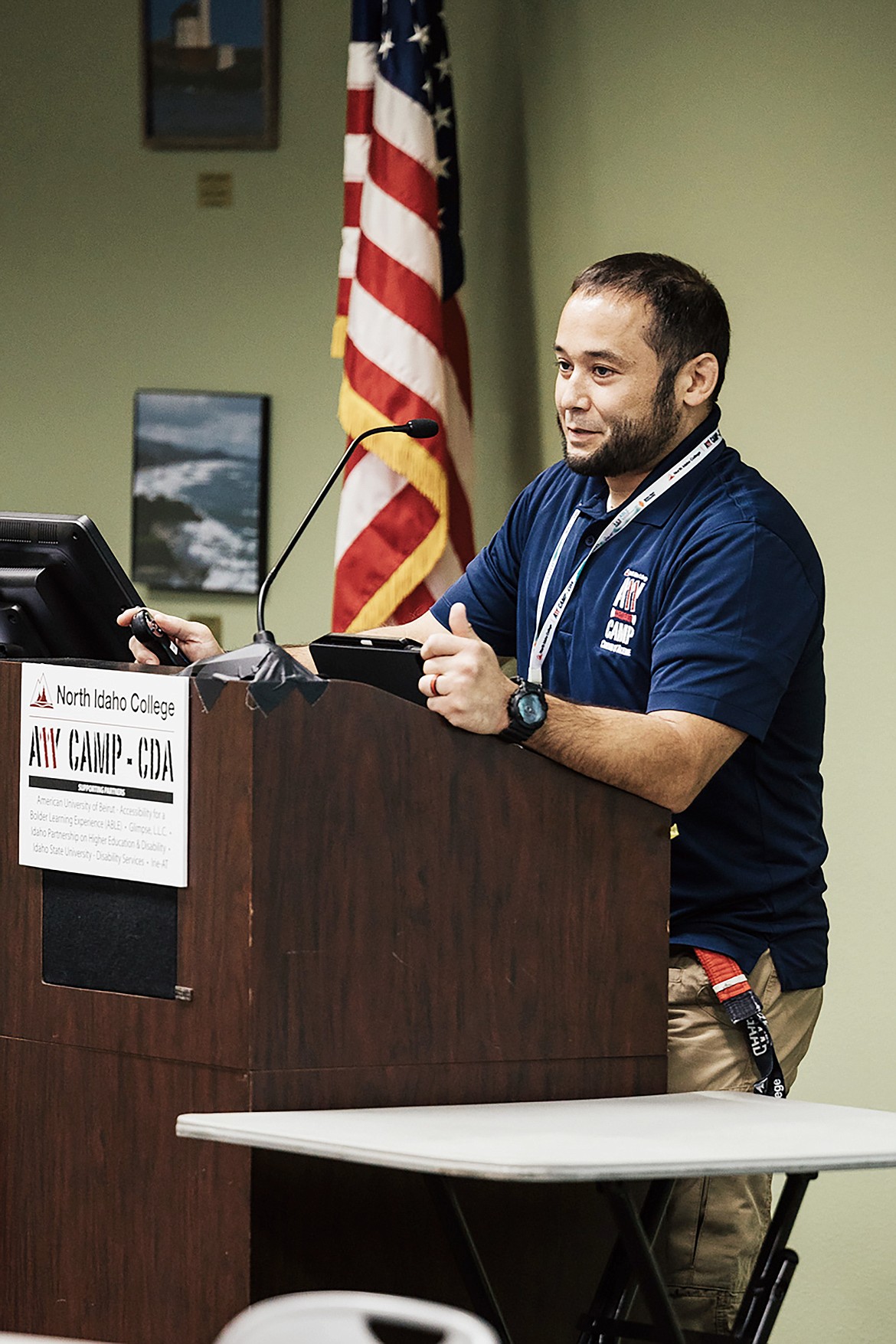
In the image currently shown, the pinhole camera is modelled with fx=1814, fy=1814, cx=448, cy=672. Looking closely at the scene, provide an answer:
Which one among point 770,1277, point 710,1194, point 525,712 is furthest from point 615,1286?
point 525,712

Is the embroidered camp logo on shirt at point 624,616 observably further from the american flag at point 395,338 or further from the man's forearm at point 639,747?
the american flag at point 395,338

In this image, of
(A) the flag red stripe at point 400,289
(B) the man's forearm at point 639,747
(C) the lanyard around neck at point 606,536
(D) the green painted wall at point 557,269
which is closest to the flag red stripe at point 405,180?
(A) the flag red stripe at point 400,289

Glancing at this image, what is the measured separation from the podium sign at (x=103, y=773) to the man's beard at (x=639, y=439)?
717mm

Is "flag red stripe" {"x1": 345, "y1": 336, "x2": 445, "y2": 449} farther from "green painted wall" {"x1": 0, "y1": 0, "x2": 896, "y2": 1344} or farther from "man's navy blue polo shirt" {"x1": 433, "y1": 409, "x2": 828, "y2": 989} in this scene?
"man's navy blue polo shirt" {"x1": 433, "y1": 409, "x2": 828, "y2": 989}

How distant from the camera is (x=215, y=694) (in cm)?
156

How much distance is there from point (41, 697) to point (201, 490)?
8.45 ft

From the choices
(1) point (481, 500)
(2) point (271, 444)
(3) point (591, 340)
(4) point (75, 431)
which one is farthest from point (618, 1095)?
(4) point (75, 431)

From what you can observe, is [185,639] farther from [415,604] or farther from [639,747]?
[415,604]

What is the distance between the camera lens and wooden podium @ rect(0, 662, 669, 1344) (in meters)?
1.55

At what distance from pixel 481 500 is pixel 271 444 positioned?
1.99 feet

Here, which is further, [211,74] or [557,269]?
[211,74]

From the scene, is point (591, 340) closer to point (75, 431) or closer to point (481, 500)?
point (481, 500)

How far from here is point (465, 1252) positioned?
1.59 m

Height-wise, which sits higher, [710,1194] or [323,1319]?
[323,1319]
